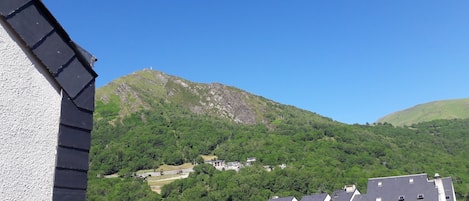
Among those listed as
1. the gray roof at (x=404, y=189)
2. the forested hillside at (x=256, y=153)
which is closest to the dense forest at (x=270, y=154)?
the forested hillside at (x=256, y=153)

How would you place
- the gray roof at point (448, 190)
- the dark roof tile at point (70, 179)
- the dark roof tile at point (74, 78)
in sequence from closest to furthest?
the dark roof tile at point (70, 179)
the dark roof tile at point (74, 78)
the gray roof at point (448, 190)

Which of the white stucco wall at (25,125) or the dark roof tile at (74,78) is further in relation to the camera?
the dark roof tile at (74,78)

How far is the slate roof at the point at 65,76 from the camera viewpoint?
319cm

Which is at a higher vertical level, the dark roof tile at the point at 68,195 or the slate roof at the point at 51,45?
the slate roof at the point at 51,45

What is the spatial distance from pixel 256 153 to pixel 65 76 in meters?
147

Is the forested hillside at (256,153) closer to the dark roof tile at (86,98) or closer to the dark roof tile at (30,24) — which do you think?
the dark roof tile at (86,98)

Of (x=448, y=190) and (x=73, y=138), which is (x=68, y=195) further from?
(x=448, y=190)

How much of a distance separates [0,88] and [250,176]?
382 ft

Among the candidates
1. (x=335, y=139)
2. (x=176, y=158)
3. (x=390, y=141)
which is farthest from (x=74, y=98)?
(x=390, y=141)

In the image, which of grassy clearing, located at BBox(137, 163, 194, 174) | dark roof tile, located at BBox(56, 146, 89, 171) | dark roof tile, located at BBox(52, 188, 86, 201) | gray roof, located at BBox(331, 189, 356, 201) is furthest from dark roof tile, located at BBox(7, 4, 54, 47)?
grassy clearing, located at BBox(137, 163, 194, 174)

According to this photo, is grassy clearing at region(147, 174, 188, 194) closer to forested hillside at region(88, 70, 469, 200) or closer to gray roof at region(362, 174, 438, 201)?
forested hillside at region(88, 70, 469, 200)

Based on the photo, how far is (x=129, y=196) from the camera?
108m

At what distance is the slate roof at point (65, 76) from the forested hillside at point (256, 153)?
10325cm

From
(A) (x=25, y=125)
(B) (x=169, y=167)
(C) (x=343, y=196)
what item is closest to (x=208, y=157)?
(B) (x=169, y=167)
